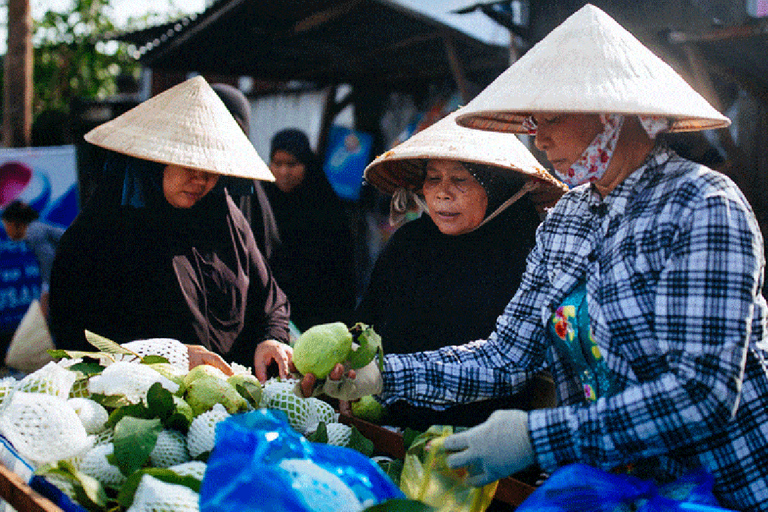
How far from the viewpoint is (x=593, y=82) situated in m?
1.42

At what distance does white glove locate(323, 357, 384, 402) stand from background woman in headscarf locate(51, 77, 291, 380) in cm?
81

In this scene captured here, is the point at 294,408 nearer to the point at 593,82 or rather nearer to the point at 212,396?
the point at 212,396

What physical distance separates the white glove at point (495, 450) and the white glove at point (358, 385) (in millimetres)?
416

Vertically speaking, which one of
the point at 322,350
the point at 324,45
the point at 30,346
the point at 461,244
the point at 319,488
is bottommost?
the point at 30,346

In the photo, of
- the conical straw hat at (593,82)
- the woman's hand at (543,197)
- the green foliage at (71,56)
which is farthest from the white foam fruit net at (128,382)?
the green foliage at (71,56)

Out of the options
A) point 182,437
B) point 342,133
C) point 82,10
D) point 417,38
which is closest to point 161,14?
point 82,10

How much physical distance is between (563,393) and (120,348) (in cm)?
120

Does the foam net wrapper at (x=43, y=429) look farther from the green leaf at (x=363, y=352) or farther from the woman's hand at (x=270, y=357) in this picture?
the woman's hand at (x=270, y=357)

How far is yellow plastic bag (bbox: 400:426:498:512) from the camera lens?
4.34 ft

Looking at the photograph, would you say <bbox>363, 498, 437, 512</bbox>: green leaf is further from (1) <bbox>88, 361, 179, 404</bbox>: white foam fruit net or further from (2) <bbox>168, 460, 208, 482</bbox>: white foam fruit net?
(1) <bbox>88, 361, 179, 404</bbox>: white foam fruit net

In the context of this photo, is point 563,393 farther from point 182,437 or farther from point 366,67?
point 366,67

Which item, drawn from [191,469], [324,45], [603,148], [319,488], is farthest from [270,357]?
[324,45]

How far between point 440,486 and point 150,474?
56 cm

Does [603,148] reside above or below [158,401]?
above
